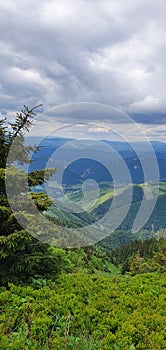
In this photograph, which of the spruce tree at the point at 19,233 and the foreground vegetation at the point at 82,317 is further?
the spruce tree at the point at 19,233

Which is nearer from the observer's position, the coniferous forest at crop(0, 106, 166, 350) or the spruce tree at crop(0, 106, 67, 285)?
the coniferous forest at crop(0, 106, 166, 350)

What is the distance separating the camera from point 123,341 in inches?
200

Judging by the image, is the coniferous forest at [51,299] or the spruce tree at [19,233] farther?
the spruce tree at [19,233]

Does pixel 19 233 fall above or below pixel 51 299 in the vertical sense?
above

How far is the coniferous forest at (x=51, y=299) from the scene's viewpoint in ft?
16.5

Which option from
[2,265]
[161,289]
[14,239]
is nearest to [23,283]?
[2,265]

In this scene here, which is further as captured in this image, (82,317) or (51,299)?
(51,299)

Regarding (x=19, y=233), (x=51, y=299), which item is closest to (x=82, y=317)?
(x=51, y=299)

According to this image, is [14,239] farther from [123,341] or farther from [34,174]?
[123,341]

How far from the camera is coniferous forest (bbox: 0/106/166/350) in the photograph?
504cm

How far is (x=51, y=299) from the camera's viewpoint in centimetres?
657

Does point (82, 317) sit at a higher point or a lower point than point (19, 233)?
lower

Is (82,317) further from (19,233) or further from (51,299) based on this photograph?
(19,233)

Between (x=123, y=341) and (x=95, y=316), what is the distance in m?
1.02
